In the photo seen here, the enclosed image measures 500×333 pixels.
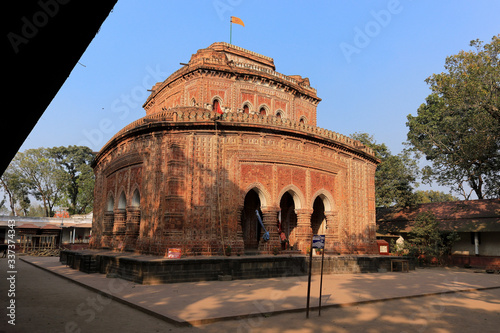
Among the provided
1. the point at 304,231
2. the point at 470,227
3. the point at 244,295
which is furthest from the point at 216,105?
the point at 470,227

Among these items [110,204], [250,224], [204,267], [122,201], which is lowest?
[204,267]

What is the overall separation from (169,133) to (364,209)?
12523 mm

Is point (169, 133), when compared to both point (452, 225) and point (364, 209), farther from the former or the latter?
point (452, 225)

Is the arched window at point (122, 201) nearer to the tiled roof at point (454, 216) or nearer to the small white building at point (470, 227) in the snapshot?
the small white building at point (470, 227)

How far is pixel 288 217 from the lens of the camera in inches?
850

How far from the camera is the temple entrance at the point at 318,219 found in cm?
2189

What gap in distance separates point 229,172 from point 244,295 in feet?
25.1

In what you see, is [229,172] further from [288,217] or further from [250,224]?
[288,217]

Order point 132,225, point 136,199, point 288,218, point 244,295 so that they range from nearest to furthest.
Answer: point 244,295
point 132,225
point 136,199
point 288,218

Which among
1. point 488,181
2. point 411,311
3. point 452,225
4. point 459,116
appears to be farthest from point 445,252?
point 411,311

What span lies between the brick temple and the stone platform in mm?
1611

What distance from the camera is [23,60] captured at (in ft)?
10.7

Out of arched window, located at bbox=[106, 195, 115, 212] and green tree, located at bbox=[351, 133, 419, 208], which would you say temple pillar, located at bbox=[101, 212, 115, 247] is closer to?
arched window, located at bbox=[106, 195, 115, 212]

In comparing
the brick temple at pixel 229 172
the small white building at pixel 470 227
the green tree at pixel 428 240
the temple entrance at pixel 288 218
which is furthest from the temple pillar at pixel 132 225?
the small white building at pixel 470 227
